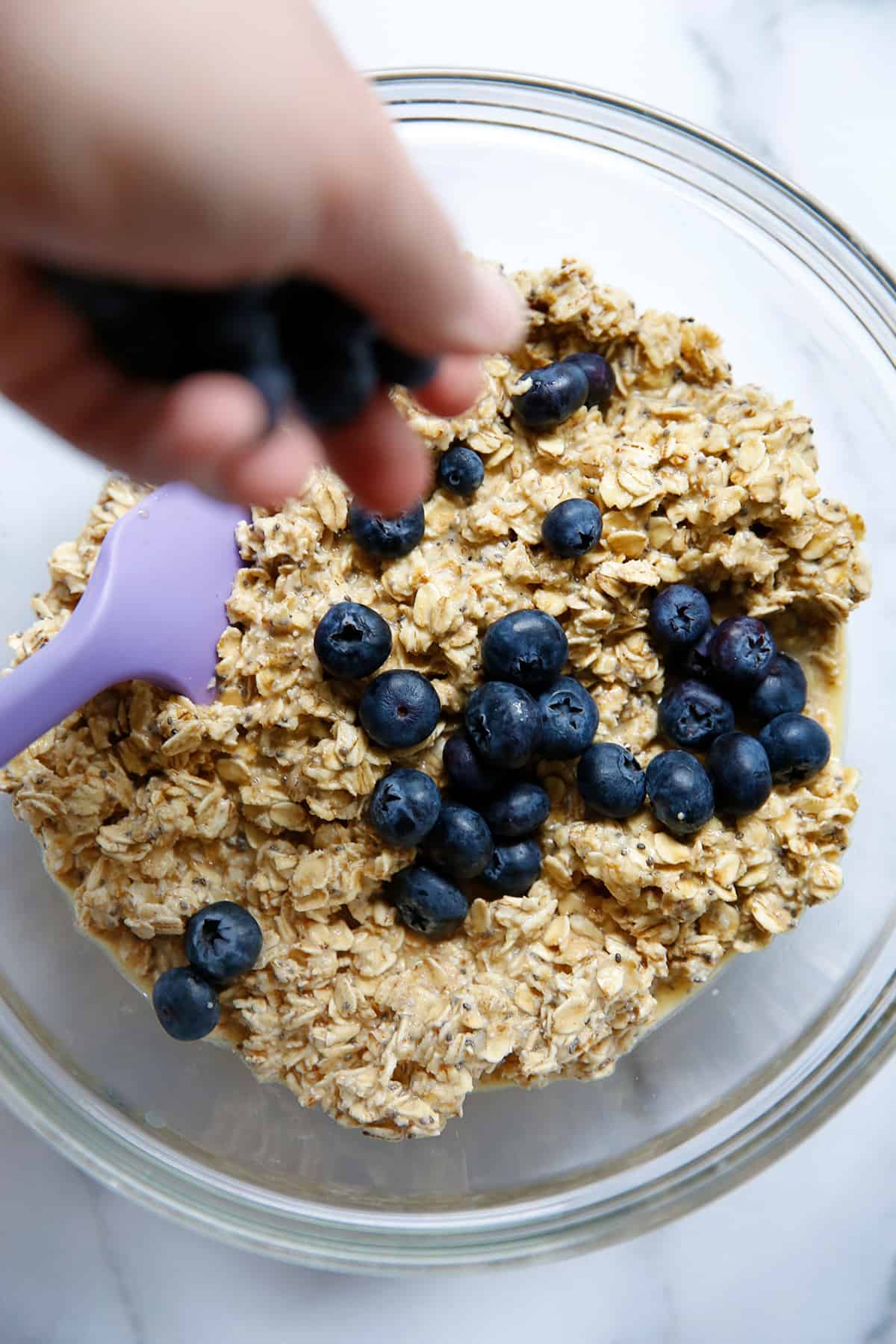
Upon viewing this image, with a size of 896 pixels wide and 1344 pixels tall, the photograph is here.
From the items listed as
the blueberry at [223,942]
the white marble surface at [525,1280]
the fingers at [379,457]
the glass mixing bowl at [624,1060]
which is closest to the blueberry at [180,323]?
the fingers at [379,457]

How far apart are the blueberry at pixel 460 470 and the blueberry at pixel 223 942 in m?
0.53

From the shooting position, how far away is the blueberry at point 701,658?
123 cm

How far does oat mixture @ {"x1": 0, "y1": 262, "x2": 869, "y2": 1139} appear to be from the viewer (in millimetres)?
1162

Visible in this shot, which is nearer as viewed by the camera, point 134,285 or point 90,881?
point 134,285

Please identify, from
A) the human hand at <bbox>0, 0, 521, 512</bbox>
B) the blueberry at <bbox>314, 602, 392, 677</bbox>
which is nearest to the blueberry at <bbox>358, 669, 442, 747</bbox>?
the blueberry at <bbox>314, 602, 392, 677</bbox>

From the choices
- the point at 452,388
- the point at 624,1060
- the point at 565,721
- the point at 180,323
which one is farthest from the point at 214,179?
the point at 624,1060

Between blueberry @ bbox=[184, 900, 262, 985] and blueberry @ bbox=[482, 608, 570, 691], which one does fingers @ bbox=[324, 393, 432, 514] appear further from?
blueberry @ bbox=[184, 900, 262, 985]

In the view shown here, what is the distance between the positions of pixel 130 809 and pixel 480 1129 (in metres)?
0.59

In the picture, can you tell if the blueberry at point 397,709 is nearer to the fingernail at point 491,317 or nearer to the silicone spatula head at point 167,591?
the silicone spatula head at point 167,591

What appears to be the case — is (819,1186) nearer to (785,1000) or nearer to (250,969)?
(785,1000)

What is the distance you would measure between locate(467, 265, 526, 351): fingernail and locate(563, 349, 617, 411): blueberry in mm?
537

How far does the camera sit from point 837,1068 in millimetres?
1345

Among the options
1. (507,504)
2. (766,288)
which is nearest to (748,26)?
(766,288)

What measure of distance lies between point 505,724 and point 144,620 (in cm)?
39
